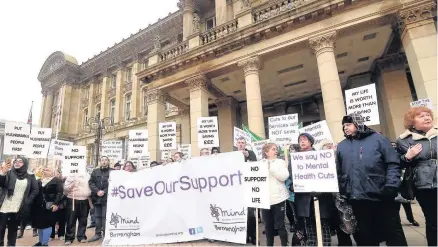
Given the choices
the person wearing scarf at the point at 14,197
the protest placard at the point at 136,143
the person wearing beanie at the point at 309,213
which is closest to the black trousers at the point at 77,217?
the person wearing scarf at the point at 14,197

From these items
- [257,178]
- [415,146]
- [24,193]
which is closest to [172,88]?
[24,193]

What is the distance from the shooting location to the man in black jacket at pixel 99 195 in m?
6.27

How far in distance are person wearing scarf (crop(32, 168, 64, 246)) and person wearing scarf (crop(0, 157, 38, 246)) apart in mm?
437

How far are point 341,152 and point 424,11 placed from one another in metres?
9.80

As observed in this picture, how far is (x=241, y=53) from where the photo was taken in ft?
41.3

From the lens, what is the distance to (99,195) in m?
6.21

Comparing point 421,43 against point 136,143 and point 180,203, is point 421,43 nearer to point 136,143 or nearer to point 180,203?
point 180,203

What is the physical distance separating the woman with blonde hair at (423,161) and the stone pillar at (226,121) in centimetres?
1399

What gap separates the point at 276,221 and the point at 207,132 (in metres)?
4.72

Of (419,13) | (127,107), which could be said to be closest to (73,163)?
(419,13)

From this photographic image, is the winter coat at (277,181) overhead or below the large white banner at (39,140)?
below

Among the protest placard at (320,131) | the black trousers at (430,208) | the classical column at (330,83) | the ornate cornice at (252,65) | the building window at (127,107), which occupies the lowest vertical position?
the black trousers at (430,208)

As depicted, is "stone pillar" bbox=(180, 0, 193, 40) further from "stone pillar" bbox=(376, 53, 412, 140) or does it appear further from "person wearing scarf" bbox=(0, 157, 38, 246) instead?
"person wearing scarf" bbox=(0, 157, 38, 246)

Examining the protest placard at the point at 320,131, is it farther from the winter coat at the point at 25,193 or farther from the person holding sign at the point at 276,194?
the winter coat at the point at 25,193
